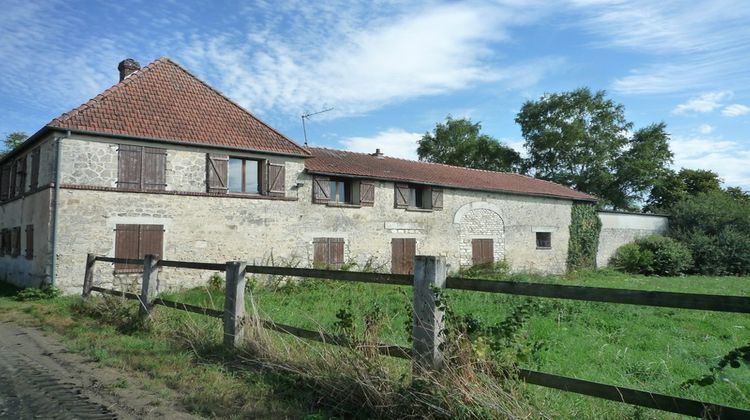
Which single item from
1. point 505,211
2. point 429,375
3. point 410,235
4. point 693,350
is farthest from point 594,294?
point 505,211

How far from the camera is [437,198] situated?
21609mm

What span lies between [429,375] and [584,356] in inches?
157

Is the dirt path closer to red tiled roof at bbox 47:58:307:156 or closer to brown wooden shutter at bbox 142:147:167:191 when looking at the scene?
brown wooden shutter at bbox 142:147:167:191

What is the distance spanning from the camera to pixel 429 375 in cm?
363

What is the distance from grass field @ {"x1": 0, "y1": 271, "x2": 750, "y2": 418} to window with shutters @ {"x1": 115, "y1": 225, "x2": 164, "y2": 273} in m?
2.46

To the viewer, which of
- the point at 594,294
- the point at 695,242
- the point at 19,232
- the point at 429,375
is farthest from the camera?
the point at 695,242

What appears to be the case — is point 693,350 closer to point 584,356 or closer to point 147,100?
point 584,356

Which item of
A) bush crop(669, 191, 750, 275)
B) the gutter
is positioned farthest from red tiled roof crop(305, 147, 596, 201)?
the gutter

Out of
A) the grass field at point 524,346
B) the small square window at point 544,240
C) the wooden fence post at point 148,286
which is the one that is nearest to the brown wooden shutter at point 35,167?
the grass field at point 524,346

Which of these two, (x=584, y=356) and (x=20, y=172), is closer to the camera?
(x=584, y=356)

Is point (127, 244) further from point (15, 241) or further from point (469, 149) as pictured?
point (469, 149)

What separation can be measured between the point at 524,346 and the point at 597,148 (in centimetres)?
3788

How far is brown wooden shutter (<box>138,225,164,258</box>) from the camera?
15242mm

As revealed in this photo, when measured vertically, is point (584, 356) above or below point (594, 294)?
below
